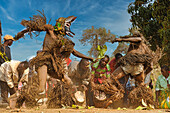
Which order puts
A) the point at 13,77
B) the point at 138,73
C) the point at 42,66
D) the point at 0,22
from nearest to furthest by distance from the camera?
the point at 42,66, the point at 138,73, the point at 0,22, the point at 13,77

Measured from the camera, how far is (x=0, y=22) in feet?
19.5

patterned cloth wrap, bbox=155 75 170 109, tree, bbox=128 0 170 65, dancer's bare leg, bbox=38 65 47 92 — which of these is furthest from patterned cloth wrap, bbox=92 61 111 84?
tree, bbox=128 0 170 65

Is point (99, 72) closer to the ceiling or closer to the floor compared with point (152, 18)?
closer to the floor

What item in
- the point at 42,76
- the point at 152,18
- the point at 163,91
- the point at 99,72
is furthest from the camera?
the point at 152,18

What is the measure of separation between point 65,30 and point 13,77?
221 centimetres

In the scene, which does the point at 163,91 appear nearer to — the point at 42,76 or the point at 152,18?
the point at 42,76

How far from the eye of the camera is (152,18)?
1023 centimetres

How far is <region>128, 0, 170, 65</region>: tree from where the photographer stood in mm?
8969

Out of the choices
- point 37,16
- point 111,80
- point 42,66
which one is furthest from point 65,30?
point 111,80

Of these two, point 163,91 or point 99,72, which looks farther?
point 163,91

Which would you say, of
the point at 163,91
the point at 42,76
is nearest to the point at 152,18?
the point at 163,91

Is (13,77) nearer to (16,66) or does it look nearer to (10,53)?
(16,66)

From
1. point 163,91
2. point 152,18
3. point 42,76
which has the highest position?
point 152,18

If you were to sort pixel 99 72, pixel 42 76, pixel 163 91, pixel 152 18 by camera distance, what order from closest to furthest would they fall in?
1. pixel 42 76
2. pixel 99 72
3. pixel 163 91
4. pixel 152 18
